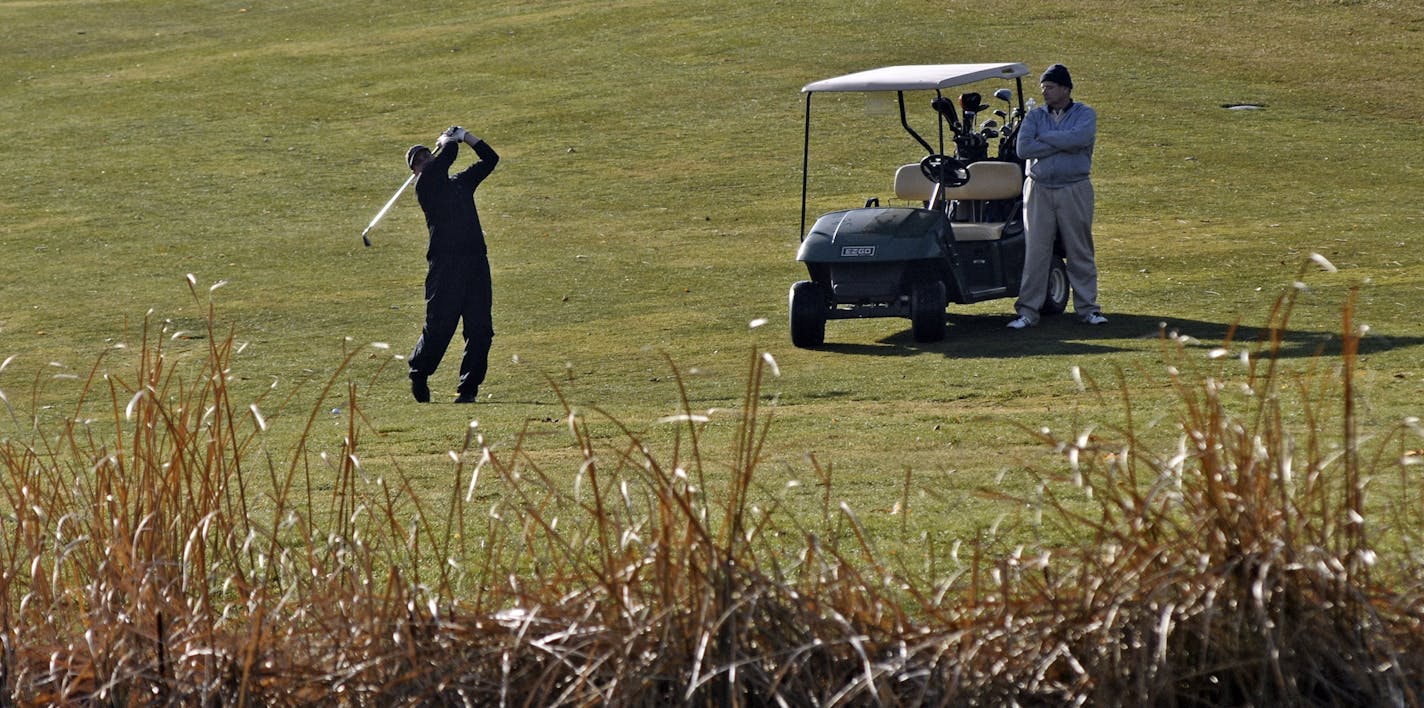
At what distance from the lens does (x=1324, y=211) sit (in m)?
21.0

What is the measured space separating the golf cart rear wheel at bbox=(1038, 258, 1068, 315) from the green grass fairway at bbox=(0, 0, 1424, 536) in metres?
0.22

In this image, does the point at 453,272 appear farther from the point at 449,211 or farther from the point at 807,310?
the point at 807,310

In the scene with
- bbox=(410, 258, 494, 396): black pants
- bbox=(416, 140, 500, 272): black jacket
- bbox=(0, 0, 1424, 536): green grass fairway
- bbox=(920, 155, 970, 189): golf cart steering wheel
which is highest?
bbox=(416, 140, 500, 272): black jacket

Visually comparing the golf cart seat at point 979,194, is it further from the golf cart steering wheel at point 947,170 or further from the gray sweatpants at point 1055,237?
the gray sweatpants at point 1055,237

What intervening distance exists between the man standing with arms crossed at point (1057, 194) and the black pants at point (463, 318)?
3738 mm

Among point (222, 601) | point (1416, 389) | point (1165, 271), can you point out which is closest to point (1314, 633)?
point (222, 601)

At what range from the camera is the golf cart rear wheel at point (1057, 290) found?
13945mm

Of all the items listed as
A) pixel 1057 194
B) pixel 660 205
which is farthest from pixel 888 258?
pixel 660 205

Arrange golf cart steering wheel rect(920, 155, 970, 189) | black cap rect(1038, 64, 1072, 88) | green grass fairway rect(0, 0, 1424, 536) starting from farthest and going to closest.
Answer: golf cart steering wheel rect(920, 155, 970, 189)
black cap rect(1038, 64, 1072, 88)
green grass fairway rect(0, 0, 1424, 536)

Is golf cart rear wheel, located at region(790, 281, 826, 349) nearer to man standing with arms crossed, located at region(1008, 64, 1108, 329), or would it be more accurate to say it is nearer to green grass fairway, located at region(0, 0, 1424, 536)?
green grass fairway, located at region(0, 0, 1424, 536)

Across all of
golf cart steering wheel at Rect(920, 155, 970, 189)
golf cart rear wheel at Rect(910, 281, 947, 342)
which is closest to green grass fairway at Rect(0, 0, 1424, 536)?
golf cart rear wheel at Rect(910, 281, 947, 342)

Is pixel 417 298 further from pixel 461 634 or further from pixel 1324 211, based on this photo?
pixel 461 634

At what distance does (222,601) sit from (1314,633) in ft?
9.50

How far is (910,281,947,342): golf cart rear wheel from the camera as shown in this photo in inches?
516
